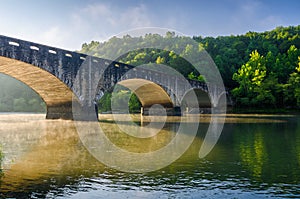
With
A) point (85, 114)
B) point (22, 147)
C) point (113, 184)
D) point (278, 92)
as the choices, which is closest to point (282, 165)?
point (113, 184)

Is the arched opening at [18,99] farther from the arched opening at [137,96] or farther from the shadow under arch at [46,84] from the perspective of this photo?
the shadow under arch at [46,84]

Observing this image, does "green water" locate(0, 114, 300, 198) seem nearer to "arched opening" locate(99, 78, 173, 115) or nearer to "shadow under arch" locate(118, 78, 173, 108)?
"arched opening" locate(99, 78, 173, 115)

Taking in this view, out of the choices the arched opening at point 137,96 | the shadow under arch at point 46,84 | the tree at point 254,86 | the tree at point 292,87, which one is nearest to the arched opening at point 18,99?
the arched opening at point 137,96

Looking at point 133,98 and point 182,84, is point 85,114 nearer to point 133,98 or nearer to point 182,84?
point 182,84

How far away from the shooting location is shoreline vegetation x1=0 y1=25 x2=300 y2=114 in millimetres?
65562

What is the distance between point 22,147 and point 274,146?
1229 centimetres

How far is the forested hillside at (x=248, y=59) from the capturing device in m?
65.3

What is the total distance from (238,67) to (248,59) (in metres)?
3.75

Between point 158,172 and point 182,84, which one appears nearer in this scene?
point 158,172

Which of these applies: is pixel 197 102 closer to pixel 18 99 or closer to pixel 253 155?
pixel 18 99

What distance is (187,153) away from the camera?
13516mm

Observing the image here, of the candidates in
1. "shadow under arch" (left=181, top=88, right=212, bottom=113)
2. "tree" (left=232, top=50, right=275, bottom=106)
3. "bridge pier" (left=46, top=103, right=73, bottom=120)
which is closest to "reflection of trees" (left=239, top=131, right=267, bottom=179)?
"bridge pier" (left=46, top=103, right=73, bottom=120)

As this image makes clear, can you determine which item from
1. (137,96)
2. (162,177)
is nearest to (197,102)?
(137,96)

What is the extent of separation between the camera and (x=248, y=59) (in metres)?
89.2
